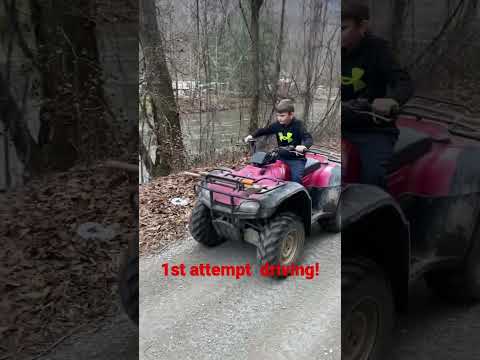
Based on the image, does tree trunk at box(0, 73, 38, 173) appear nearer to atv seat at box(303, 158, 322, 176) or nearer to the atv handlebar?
the atv handlebar

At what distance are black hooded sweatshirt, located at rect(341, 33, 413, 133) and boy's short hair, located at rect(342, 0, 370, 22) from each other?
0.23 feet

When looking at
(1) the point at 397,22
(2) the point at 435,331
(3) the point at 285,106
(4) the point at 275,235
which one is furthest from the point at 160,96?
(2) the point at 435,331

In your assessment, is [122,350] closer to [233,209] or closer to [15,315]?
[15,315]

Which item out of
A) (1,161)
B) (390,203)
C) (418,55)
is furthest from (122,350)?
(418,55)

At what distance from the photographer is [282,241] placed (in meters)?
1.79

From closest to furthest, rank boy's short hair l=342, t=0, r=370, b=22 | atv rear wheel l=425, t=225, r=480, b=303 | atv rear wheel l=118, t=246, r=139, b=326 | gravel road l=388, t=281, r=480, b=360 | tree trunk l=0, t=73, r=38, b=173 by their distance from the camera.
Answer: boy's short hair l=342, t=0, r=370, b=22, atv rear wheel l=118, t=246, r=139, b=326, atv rear wheel l=425, t=225, r=480, b=303, gravel road l=388, t=281, r=480, b=360, tree trunk l=0, t=73, r=38, b=173

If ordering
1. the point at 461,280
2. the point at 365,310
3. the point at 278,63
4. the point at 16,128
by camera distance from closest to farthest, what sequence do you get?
1. the point at 278,63
2. the point at 365,310
3. the point at 461,280
4. the point at 16,128

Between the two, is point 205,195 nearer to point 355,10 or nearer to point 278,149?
point 278,149

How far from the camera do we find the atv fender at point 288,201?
1.78 meters

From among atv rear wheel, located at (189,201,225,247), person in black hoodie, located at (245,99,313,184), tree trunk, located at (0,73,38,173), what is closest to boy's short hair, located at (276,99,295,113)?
person in black hoodie, located at (245,99,313,184)

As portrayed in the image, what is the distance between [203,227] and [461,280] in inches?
54.0

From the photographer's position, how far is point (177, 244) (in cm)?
182

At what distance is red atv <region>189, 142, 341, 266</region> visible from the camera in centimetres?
178
